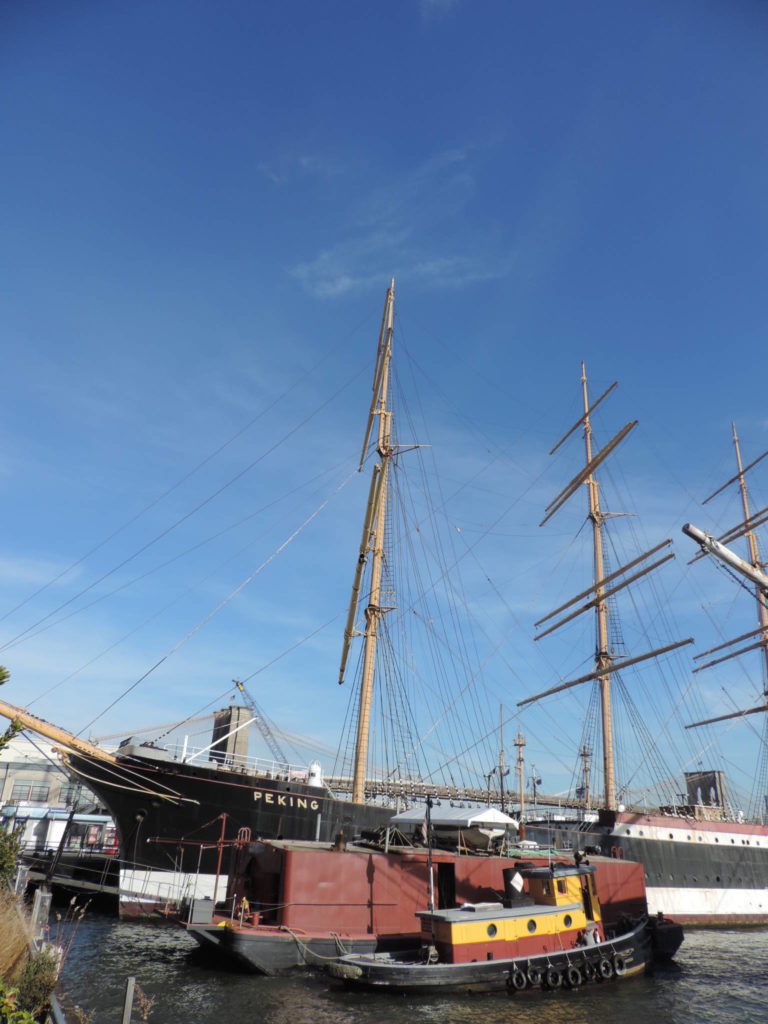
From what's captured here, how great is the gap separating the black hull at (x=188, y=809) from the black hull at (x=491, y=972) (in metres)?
10.4

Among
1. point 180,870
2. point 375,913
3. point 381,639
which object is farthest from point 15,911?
point 381,639

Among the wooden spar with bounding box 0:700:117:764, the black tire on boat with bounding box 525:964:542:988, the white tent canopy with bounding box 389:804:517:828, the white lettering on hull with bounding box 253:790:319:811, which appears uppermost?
the wooden spar with bounding box 0:700:117:764

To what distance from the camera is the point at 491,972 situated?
1811 cm

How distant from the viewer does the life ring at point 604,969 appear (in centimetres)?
2034

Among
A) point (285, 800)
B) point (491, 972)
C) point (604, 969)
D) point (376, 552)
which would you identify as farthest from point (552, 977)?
point (376, 552)

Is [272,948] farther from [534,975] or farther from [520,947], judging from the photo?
[534,975]

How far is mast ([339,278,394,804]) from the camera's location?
33.6 m

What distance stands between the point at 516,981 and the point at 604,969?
161 inches

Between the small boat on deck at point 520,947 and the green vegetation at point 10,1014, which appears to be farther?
the small boat on deck at point 520,947

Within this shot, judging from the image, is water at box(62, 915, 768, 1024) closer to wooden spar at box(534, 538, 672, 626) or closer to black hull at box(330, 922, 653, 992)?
black hull at box(330, 922, 653, 992)

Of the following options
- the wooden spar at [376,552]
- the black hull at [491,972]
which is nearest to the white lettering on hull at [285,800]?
the wooden spar at [376,552]

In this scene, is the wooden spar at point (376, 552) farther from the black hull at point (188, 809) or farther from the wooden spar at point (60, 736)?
the wooden spar at point (60, 736)

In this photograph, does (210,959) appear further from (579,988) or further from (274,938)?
(579,988)

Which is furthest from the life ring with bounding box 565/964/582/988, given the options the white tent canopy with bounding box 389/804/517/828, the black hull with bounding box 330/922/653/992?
the white tent canopy with bounding box 389/804/517/828
